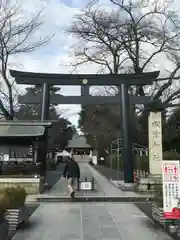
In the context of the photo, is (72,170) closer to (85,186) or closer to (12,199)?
(85,186)

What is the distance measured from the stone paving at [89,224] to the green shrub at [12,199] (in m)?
0.69

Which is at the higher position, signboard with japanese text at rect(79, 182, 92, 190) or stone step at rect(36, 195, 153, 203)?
signboard with japanese text at rect(79, 182, 92, 190)

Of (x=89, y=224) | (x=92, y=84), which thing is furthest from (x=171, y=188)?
(x=92, y=84)

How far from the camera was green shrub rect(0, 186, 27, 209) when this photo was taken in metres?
10.6

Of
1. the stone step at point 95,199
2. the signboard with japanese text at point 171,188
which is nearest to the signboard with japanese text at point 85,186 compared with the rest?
the stone step at point 95,199

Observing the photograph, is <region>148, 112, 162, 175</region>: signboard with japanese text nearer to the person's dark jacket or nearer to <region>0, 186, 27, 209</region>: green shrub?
the person's dark jacket

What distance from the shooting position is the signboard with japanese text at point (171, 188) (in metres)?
11.2

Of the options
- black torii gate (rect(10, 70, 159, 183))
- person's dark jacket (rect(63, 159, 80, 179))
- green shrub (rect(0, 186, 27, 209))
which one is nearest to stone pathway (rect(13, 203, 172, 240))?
green shrub (rect(0, 186, 27, 209))

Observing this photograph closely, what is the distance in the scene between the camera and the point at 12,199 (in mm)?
11180

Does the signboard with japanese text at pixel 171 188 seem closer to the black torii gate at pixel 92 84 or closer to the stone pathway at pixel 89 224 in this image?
the stone pathway at pixel 89 224

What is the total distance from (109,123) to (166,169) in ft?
153

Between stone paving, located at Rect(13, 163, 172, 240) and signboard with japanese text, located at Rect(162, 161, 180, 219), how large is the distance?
0.58 metres

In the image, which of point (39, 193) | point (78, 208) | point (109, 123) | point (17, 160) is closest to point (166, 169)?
point (78, 208)

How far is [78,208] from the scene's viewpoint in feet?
56.0
